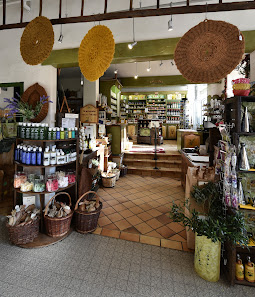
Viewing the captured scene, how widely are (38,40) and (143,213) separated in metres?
3.00

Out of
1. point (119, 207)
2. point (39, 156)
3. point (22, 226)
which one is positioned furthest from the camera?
point (119, 207)

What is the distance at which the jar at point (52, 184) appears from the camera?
8.81ft

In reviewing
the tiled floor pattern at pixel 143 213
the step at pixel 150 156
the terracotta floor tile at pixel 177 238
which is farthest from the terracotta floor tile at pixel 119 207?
the step at pixel 150 156

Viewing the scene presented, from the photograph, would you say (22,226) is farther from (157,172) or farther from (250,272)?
(157,172)

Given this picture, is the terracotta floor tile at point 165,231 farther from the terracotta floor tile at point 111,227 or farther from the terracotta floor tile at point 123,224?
the terracotta floor tile at point 111,227

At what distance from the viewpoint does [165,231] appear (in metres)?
2.89

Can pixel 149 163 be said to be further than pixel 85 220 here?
Yes

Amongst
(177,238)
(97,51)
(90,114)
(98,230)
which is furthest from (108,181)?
(97,51)

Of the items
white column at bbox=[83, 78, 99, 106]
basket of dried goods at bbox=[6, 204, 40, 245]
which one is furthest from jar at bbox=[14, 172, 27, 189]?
white column at bbox=[83, 78, 99, 106]

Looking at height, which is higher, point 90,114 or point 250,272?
point 90,114

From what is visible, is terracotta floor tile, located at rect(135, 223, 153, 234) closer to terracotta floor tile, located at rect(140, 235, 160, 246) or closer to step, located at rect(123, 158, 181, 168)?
terracotta floor tile, located at rect(140, 235, 160, 246)

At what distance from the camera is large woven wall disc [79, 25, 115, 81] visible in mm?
1728

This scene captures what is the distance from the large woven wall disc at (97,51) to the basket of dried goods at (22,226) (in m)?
2.03

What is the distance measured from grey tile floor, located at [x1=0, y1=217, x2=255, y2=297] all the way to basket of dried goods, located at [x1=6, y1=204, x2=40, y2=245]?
0.47ft
